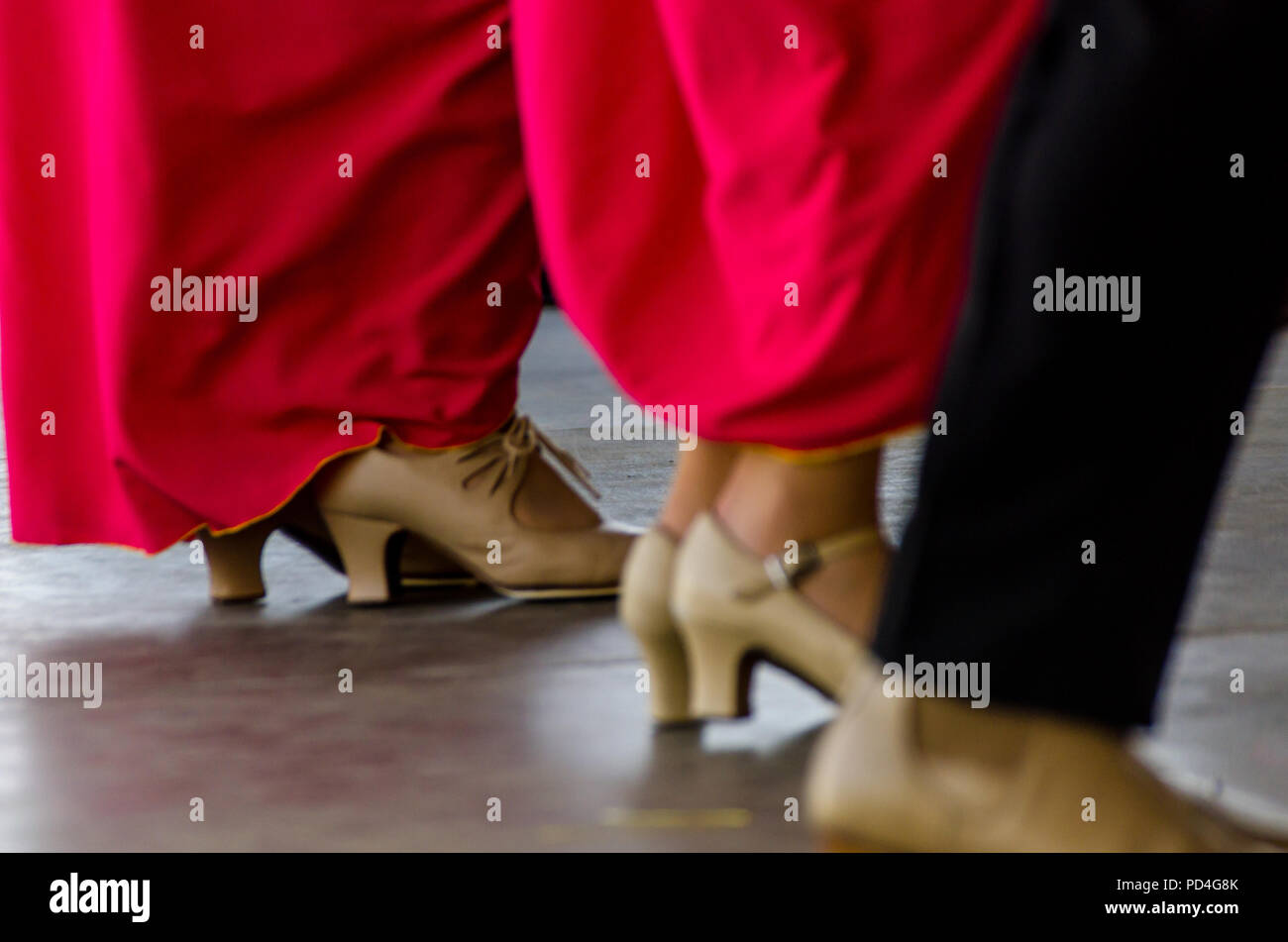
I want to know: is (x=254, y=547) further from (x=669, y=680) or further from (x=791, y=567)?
(x=791, y=567)

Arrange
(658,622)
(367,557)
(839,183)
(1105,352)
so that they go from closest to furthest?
1. (1105,352)
2. (839,183)
3. (658,622)
4. (367,557)

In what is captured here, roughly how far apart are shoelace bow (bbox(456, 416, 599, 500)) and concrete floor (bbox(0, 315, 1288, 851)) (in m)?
0.13

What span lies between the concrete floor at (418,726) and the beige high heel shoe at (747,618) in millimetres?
57

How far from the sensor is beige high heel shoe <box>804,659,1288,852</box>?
81 centimetres

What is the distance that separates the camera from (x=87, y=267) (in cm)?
176

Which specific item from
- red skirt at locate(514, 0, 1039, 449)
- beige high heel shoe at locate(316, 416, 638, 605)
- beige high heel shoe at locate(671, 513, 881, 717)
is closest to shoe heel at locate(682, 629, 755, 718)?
beige high heel shoe at locate(671, 513, 881, 717)

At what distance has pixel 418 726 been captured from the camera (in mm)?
1273

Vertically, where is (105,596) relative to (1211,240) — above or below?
below

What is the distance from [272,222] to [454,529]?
0.36 m

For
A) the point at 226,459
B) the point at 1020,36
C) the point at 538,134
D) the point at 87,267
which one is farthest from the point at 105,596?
the point at 1020,36

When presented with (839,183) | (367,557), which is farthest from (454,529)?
(839,183)

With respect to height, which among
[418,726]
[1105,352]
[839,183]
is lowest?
[418,726]
